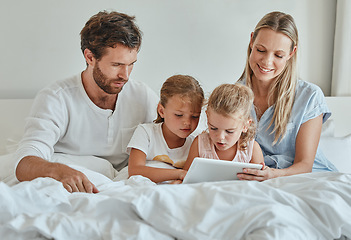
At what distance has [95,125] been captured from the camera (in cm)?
197

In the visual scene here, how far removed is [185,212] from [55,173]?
663 mm

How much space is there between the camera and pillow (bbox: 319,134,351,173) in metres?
2.14

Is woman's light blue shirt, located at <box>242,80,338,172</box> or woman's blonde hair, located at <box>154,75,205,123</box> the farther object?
woman's light blue shirt, located at <box>242,80,338,172</box>

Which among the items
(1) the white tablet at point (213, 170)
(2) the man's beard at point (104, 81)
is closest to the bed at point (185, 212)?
(1) the white tablet at point (213, 170)

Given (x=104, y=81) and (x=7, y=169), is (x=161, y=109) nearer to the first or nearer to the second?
(x=104, y=81)

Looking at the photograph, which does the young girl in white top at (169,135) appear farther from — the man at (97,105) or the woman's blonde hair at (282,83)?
the woman's blonde hair at (282,83)

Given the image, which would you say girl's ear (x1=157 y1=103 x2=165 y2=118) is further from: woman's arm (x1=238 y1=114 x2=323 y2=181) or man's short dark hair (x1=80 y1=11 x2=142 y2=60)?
woman's arm (x1=238 y1=114 x2=323 y2=181)

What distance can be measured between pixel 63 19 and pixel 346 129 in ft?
6.06

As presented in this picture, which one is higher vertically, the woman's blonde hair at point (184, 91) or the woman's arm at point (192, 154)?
the woman's blonde hair at point (184, 91)

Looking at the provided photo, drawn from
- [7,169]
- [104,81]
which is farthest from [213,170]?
[7,169]

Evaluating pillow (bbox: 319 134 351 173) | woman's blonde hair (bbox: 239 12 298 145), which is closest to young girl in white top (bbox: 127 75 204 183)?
woman's blonde hair (bbox: 239 12 298 145)

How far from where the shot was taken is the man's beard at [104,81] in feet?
6.20

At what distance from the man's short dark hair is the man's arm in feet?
1.77

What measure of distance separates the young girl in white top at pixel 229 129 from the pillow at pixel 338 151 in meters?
0.56
